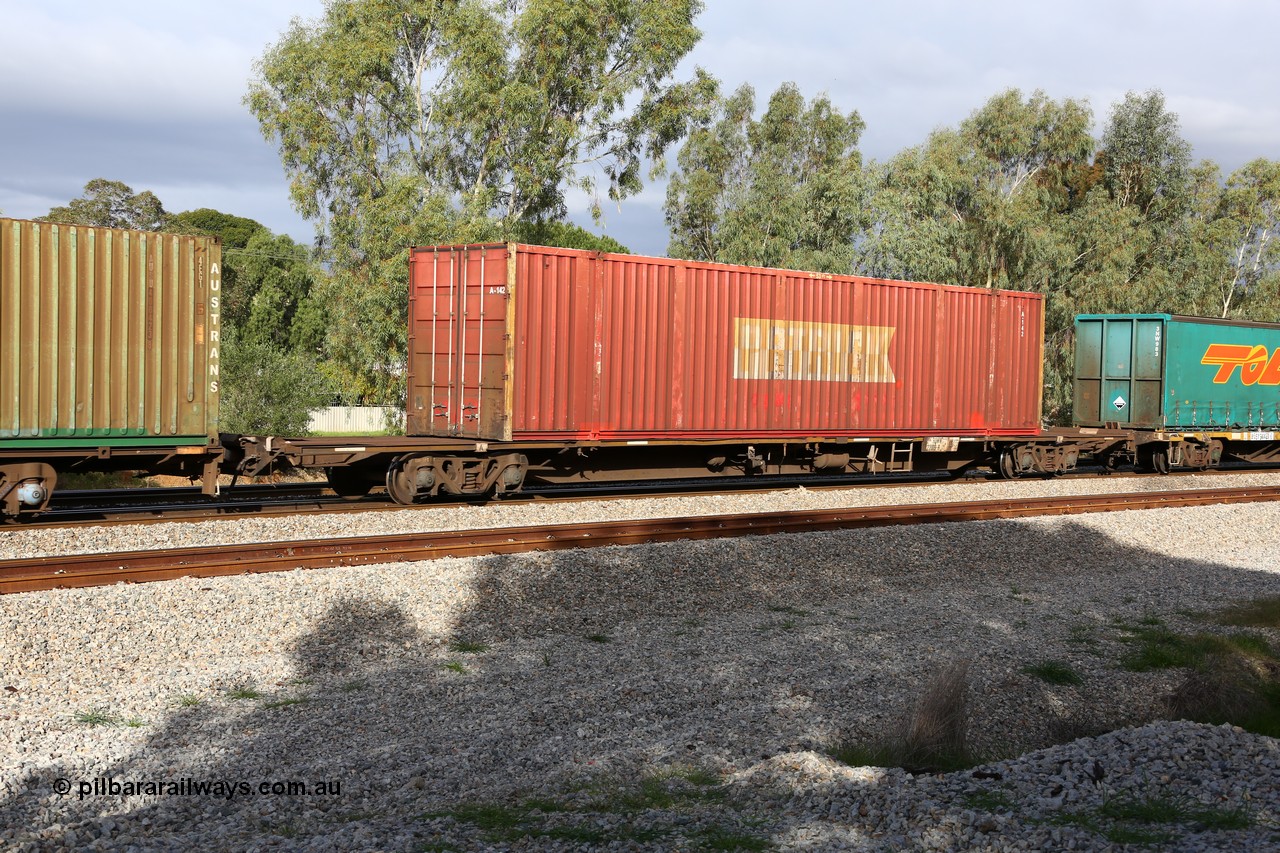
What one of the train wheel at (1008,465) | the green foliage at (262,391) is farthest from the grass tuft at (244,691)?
the train wheel at (1008,465)

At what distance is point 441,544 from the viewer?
11.2 m

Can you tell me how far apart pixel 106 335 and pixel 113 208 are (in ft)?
180

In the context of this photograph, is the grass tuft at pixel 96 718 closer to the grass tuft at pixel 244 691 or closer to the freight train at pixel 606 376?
the grass tuft at pixel 244 691

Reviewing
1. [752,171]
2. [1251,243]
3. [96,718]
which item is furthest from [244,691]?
[1251,243]

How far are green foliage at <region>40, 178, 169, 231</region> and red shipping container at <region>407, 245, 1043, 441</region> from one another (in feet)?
166

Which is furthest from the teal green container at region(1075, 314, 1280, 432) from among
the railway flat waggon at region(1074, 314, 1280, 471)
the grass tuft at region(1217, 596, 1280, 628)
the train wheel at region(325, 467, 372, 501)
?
the train wheel at region(325, 467, 372, 501)

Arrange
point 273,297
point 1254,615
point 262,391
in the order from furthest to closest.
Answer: point 273,297
point 262,391
point 1254,615

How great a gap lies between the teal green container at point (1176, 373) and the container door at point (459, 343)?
1486 centimetres

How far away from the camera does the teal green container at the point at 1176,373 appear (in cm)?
2258

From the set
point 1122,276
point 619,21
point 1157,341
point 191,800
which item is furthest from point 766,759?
point 1122,276

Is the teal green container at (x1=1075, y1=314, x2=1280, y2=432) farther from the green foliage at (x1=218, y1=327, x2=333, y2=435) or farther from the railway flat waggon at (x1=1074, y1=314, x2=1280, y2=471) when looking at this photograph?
the green foliage at (x1=218, y1=327, x2=333, y2=435)

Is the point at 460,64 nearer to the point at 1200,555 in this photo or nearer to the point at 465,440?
the point at 465,440

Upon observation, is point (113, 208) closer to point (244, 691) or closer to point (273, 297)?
point (273, 297)

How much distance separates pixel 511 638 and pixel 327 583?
1.94 m
